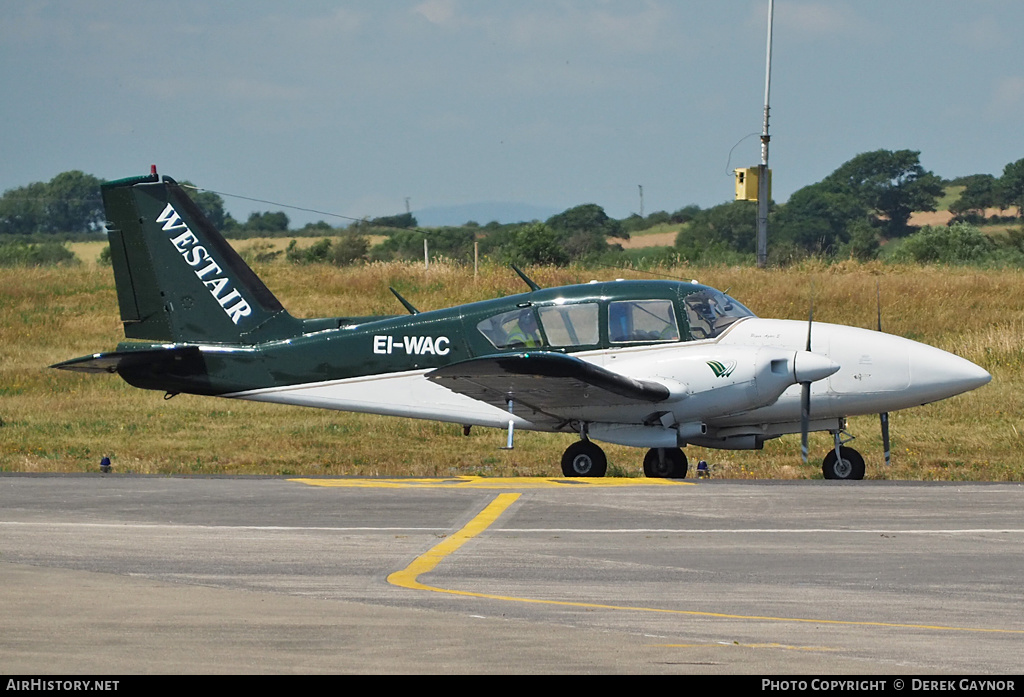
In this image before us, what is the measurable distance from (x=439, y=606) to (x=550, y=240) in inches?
1544

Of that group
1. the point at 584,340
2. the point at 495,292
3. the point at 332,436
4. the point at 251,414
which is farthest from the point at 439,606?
the point at 495,292

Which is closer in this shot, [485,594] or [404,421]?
[485,594]

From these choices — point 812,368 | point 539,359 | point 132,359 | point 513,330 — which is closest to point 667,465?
point 812,368

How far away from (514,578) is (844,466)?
7275 mm

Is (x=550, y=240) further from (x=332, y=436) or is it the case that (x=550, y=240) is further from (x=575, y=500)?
(x=575, y=500)

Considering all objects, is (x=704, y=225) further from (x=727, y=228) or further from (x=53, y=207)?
(x=53, y=207)

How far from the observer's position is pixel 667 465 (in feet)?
50.4

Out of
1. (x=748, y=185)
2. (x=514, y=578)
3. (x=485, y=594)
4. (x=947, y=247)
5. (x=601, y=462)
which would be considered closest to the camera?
(x=485, y=594)

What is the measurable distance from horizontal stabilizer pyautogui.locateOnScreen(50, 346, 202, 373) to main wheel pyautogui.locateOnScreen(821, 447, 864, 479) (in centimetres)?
807

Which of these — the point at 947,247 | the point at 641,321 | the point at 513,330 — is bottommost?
the point at 513,330

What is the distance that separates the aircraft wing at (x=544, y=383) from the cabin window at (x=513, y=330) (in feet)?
1.61

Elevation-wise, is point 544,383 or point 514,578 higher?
point 544,383

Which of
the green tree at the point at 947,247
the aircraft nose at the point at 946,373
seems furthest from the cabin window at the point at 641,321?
the green tree at the point at 947,247

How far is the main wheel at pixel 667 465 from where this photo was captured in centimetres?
1533
